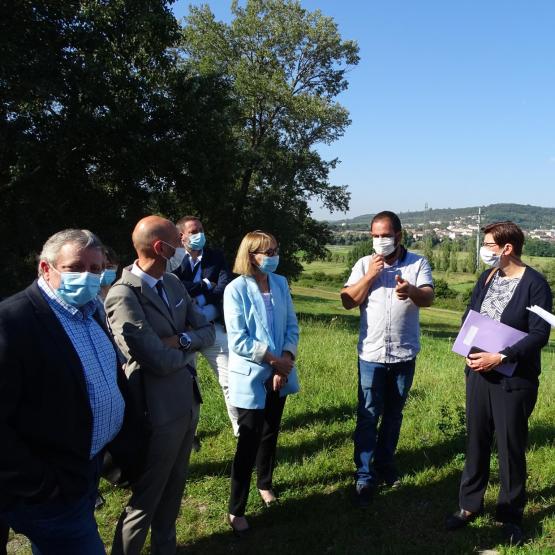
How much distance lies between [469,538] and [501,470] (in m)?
0.54

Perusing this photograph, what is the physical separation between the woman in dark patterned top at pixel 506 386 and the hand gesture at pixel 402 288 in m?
0.56

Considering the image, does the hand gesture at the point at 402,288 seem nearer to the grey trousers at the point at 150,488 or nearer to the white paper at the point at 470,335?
the white paper at the point at 470,335

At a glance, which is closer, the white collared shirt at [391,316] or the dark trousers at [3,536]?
the dark trousers at [3,536]

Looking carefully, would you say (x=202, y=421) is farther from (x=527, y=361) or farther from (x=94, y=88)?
(x=94, y=88)

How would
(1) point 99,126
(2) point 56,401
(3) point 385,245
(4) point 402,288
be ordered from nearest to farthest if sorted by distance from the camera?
(2) point 56,401 → (4) point 402,288 → (3) point 385,245 → (1) point 99,126

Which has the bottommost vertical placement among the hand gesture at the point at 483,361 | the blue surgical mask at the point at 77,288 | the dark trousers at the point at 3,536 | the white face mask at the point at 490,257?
the dark trousers at the point at 3,536

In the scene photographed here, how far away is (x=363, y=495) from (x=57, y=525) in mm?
2580

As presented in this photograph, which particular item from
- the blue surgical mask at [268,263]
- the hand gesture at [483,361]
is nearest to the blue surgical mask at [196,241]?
the blue surgical mask at [268,263]

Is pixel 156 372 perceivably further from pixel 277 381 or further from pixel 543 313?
pixel 543 313

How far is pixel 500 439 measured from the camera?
3639 millimetres

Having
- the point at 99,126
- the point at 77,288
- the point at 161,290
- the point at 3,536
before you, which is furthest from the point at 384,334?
the point at 99,126

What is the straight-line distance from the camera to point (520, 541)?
137 inches

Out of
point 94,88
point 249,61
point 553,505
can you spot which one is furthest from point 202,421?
point 249,61

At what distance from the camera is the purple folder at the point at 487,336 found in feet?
11.6
